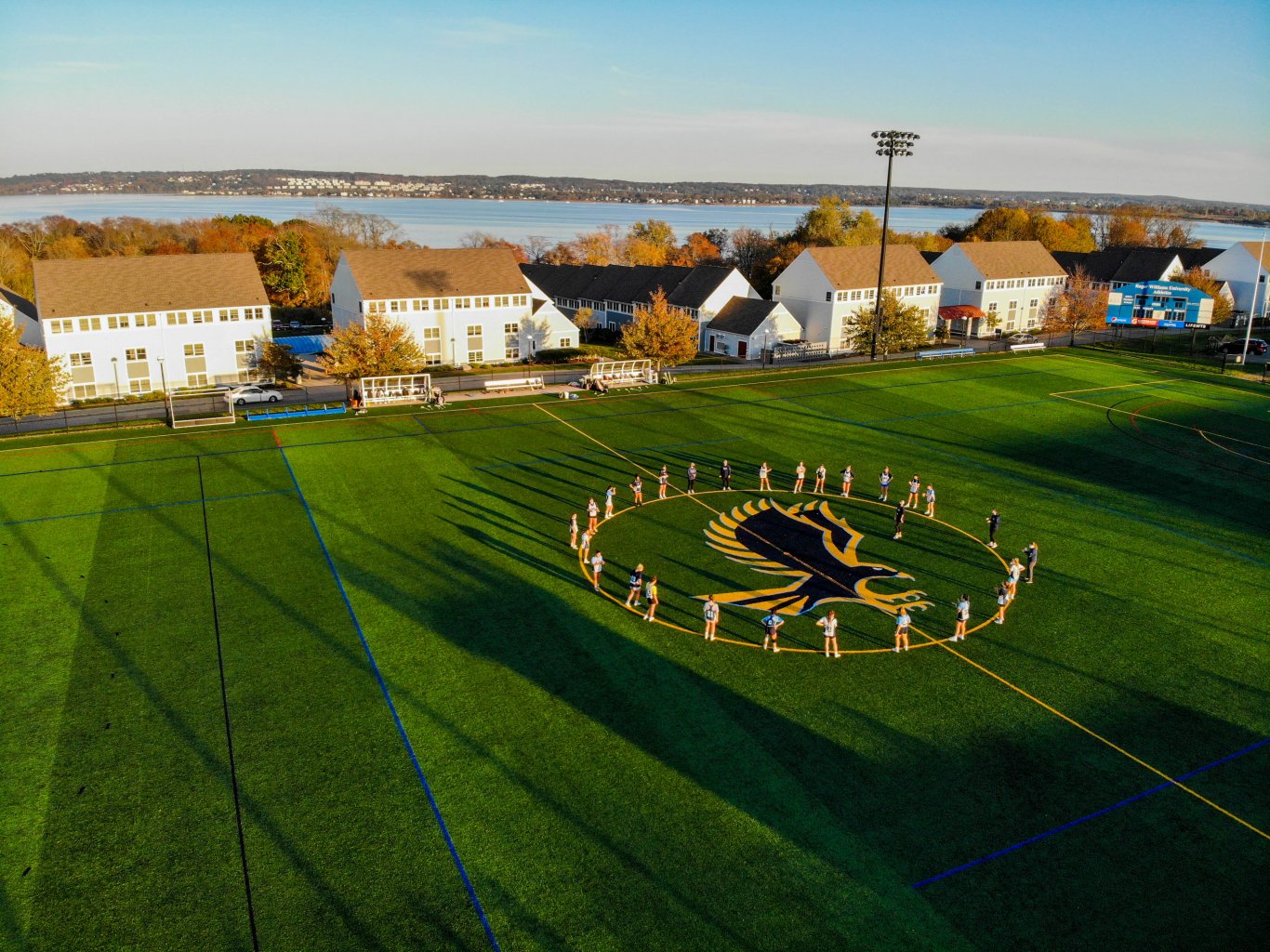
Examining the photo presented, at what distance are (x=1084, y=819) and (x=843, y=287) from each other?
69194 millimetres

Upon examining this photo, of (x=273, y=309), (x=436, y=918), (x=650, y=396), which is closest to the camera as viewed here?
(x=436, y=918)

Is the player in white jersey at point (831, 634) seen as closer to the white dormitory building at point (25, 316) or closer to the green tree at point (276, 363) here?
the green tree at point (276, 363)

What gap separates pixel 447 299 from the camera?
72.1 meters

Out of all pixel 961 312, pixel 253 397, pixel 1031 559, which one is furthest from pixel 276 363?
pixel 961 312

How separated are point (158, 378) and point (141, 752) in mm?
51031

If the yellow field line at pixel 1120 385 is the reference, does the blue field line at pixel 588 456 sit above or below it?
below

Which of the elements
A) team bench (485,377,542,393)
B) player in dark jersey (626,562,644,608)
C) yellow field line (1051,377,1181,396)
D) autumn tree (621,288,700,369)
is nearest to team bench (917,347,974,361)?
yellow field line (1051,377,1181,396)

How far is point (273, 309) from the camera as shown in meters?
107

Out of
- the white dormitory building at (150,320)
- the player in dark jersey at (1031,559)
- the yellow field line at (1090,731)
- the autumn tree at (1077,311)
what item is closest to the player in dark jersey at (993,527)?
the player in dark jersey at (1031,559)

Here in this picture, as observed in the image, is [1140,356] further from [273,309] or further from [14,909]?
[273,309]

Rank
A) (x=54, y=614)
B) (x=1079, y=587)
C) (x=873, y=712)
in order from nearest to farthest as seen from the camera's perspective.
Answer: (x=873, y=712) < (x=54, y=614) < (x=1079, y=587)

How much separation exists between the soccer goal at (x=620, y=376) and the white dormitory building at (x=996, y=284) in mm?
44245

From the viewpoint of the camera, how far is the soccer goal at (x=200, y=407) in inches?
2014

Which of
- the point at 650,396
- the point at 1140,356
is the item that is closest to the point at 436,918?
the point at 650,396
